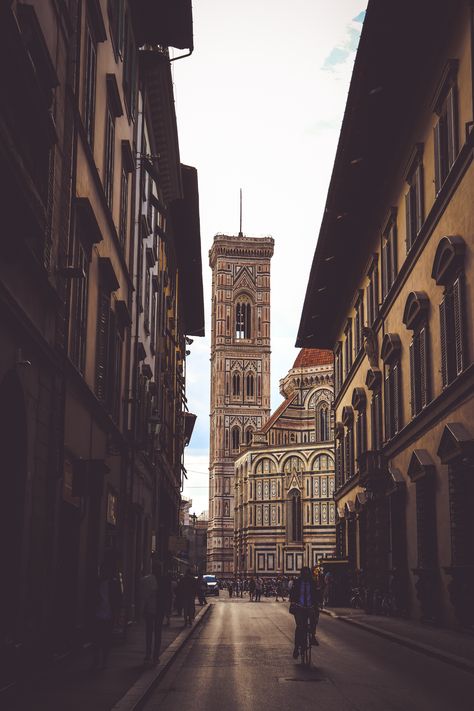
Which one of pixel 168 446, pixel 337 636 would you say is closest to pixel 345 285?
pixel 168 446

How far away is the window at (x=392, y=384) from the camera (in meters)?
32.3

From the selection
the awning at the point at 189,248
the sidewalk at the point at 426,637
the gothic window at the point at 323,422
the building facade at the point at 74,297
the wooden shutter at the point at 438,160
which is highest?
the gothic window at the point at 323,422

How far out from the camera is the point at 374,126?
102 ft

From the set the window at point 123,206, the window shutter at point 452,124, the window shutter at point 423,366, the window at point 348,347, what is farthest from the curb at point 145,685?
the window at point 348,347

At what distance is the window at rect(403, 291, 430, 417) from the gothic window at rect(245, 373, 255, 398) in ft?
400

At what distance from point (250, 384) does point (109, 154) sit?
13057cm

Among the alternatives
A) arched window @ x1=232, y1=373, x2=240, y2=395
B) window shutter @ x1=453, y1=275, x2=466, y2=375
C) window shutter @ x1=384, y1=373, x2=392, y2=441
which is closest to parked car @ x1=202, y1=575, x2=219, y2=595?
window shutter @ x1=384, y1=373, x2=392, y2=441

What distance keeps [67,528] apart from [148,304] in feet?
52.0

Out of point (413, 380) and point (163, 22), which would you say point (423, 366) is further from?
point (163, 22)

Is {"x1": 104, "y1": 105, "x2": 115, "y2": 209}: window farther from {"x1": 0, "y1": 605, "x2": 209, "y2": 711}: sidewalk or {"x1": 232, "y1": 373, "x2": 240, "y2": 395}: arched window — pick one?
{"x1": 232, "y1": 373, "x2": 240, "y2": 395}: arched window

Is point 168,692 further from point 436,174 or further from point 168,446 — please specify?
point 168,446

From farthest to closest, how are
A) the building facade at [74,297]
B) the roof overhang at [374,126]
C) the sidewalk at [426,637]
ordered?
1. the roof overhang at [374,126]
2. the sidewalk at [426,637]
3. the building facade at [74,297]

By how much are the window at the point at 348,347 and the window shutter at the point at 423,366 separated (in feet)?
58.3

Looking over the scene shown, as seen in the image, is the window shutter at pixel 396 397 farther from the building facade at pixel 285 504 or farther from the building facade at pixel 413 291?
the building facade at pixel 285 504
